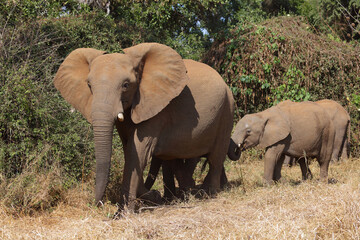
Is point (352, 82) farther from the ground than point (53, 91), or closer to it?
closer to it

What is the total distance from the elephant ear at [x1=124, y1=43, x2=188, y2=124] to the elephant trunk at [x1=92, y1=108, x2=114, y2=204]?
1.73ft

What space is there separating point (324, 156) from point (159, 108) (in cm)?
376

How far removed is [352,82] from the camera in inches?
467

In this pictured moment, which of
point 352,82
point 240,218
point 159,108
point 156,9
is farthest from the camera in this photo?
point 352,82

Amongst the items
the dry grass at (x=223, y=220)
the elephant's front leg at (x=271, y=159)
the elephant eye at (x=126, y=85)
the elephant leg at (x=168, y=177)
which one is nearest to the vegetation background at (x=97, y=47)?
the elephant's front leg at (x=271, y=159)

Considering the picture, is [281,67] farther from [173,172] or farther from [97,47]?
[173,172]

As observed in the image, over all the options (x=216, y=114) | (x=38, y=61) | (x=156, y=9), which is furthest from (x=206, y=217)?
(x=156, y=9)

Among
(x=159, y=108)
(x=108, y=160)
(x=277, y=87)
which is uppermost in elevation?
(x=159, y=108)

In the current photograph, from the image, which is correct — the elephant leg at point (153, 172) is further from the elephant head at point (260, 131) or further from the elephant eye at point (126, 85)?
the elephant eye at point (126, 85)

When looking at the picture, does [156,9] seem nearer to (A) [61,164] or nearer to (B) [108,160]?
(A) [61,164]

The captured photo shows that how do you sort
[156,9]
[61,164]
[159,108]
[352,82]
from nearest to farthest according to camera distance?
[159,108] → [61,164] → [156,9] → [352,82]

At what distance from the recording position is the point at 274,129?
7.39m

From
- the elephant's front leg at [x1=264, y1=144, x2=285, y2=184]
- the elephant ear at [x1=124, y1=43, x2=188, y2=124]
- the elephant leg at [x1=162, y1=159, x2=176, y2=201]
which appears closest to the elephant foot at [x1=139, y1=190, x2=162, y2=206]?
the elephant leg at [x1=162, y1=159, x2=176, y2=201]

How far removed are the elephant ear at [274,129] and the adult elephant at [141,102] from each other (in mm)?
1148
